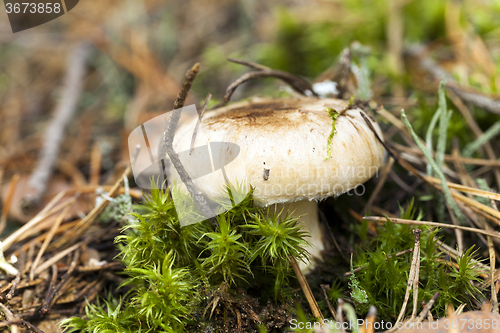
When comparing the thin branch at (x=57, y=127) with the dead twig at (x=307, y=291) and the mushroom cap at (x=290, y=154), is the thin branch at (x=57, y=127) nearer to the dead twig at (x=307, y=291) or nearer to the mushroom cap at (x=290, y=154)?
the mushroom cap at (x=290, y=154)

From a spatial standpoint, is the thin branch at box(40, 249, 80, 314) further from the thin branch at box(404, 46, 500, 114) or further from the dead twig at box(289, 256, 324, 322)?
the thin branch at box(404, 46, 500, 114)

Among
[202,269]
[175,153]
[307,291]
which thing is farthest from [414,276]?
[175,153]

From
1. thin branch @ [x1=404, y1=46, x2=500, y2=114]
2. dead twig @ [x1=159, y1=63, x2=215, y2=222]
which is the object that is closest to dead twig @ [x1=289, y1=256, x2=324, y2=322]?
dead twig @ [x1=159, y1=63, x2=215, y2=222]

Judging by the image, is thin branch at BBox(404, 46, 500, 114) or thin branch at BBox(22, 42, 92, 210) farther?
thin branch at BBox(22, 42, 92, 210)

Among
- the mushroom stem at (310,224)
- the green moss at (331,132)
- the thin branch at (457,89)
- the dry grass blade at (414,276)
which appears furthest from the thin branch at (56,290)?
the thin branch at (457,89)

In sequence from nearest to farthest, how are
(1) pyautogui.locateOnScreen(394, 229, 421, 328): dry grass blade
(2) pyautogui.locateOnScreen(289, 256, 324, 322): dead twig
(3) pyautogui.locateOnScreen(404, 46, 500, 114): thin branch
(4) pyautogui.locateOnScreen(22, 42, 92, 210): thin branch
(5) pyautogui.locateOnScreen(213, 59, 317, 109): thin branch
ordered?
1. (1) pyautogui.locateOnScreen(394, 229, 421, 328): dry grass blade
2. (2) pyautogui.locateOnScreen(289, 256, 324, 322): dead twig
3. (5) pyautogui.locateOnScreen(213, 59, 317, 109): thin branch
4. (3) pyautogui.locateOnScreen(404, 46, 500, 114): thin branch
5. (4) pyautogui.locateOnScreen(22, 42, 92, 210): thin branch

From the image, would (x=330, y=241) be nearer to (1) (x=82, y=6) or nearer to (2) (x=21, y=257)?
(2) (x=21, y=257)

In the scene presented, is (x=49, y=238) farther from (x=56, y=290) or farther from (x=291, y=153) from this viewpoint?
(x=291, y=153)

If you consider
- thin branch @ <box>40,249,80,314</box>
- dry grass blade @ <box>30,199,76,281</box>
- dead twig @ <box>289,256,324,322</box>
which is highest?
dry grass blade @ <box>30,199,76,281</box>
